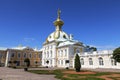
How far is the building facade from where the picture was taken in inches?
2559

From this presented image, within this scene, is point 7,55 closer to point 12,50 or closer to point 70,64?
point 12,50

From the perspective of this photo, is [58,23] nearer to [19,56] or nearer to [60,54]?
[60,54]

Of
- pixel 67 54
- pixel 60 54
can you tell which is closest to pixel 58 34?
pixel 60 54

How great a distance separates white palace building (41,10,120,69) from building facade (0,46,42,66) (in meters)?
4.71

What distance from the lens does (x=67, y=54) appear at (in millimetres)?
51938

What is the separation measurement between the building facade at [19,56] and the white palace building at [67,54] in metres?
4.71

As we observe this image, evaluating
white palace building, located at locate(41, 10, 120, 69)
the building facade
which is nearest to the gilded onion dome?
white palace building, located at locate(41, 10, 120, 69)

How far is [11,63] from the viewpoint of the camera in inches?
2542

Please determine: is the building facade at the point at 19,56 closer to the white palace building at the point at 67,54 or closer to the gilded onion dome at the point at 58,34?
the white palace building at the point at 67,54

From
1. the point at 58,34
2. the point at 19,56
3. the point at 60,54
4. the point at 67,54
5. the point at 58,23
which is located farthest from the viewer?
the point at 58,23

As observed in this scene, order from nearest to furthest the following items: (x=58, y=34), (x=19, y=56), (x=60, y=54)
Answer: (x=60, y=54), (x=58, y=34), (x=19, y=56)

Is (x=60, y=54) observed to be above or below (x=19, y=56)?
above

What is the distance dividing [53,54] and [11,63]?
1882 cm

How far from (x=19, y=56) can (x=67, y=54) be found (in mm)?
25842
